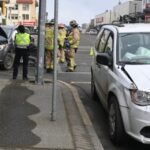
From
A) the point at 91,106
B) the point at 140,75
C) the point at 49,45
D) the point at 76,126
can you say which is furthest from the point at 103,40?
the point at 49,45

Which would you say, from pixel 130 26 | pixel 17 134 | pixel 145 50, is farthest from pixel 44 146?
pixel 130 26

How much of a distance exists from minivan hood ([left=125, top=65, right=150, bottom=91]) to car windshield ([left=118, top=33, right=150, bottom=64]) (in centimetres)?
31

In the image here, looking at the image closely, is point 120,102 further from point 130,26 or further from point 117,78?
point 130,26

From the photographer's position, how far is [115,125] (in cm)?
764

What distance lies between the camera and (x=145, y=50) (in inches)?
340

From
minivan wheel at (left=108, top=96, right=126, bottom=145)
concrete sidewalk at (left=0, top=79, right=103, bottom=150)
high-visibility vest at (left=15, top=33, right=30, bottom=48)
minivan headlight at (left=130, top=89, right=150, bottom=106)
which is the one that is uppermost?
high-visibility vest at (left=15, top=33, right=30, bottom=48)

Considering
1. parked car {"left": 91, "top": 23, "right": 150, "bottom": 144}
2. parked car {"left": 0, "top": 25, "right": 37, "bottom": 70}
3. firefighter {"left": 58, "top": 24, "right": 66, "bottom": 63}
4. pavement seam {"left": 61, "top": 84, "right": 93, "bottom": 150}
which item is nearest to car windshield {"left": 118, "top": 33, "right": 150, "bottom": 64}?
parked car {"left": 91, "top": 23, "right": 150, "bottom": 144}

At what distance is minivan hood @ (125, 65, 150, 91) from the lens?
7.21 m

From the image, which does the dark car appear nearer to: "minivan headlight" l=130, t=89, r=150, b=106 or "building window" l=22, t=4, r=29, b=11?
"minivan headlight" l=130, t=89, r=150, b=106

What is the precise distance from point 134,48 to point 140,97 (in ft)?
5.67

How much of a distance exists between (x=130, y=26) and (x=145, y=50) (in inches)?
33.4

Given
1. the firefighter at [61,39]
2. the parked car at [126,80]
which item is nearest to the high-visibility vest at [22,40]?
the firefighter at [61,39]

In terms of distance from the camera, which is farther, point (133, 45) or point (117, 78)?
point (133, 45)

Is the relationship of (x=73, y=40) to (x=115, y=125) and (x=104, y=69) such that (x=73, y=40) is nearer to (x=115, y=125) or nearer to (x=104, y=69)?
(x=104, y=69)
